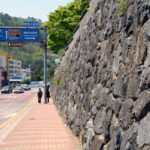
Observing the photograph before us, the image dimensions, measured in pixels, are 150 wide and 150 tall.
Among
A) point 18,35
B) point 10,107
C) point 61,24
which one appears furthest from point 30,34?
point 61,24

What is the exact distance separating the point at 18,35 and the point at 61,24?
16.2 m

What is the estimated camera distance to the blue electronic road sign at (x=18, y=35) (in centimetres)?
3000

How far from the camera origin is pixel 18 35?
30172 millimetres

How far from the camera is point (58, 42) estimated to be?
1843 inches

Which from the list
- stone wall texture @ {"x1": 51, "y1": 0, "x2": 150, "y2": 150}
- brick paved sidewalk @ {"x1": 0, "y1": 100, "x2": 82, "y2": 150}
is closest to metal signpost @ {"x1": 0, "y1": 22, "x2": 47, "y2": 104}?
brick paved sidewalk @ {"x1": 0, "y1": 100, "x2": 82, "y2": 150}

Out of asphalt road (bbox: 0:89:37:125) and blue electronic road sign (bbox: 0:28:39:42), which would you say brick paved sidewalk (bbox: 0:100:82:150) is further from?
blue electronic road sign (bbox: 0:28:39:42)

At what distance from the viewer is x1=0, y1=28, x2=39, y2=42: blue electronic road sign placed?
98.4ft

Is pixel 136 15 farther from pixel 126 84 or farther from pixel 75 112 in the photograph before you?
pixel 75 112

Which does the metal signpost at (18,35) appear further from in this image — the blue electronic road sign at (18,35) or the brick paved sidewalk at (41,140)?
the brick paved sidewalk at (41,140)

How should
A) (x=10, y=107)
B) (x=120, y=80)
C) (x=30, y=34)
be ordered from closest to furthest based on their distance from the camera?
1. (x=120, y=80)
2. (x=10, y=107)
3. (x=30, y=34)

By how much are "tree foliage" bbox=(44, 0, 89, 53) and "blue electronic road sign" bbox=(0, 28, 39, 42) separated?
1408 cm

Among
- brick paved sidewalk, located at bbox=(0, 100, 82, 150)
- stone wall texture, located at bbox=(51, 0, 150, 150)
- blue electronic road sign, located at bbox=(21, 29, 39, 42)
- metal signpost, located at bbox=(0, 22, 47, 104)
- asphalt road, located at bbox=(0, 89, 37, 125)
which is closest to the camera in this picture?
stone wall texture, located at bbox=(51, 0, 150, 150)

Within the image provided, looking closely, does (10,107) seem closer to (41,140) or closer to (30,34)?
(30,34)

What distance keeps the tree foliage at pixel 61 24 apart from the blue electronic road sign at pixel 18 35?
46.2ft
